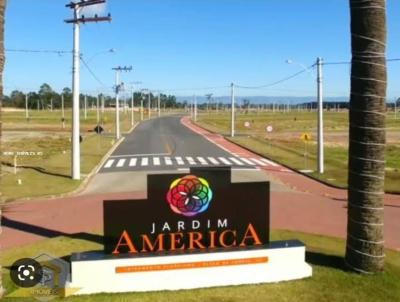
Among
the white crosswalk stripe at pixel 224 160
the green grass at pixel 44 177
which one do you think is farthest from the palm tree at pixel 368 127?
the white crosswalk stripe at pixel 224 160

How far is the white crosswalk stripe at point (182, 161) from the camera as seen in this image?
4060 cm

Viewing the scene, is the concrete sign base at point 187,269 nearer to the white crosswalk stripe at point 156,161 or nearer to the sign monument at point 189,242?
the sign monument at point 189,242

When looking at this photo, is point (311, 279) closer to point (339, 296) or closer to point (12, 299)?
point (339, 296)

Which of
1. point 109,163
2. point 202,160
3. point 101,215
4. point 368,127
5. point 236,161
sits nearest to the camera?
point 368,127

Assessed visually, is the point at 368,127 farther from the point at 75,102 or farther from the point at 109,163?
the point at 109,163

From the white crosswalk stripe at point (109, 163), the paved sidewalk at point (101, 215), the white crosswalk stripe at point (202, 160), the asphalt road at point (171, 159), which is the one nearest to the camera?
the paved sidewalk at point (101, 215)

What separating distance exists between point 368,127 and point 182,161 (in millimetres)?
31431

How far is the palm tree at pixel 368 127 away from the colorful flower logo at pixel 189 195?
3170 mm

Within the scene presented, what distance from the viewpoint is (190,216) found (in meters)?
12.3

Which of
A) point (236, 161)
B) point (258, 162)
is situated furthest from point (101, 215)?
point (236, 161)

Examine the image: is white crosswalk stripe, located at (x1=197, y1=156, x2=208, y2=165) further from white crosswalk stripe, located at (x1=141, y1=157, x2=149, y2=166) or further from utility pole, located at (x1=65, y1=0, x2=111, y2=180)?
utility pole, located at (x1=65, y1=0, x2=111, y2=180)

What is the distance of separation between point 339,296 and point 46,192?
59.6ft

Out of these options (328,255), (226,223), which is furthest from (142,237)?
(328,255)

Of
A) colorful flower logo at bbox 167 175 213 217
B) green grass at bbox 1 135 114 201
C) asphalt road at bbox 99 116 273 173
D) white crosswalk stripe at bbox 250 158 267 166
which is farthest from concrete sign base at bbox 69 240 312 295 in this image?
white crosswalk stripe at bbox 250 158 267 166
